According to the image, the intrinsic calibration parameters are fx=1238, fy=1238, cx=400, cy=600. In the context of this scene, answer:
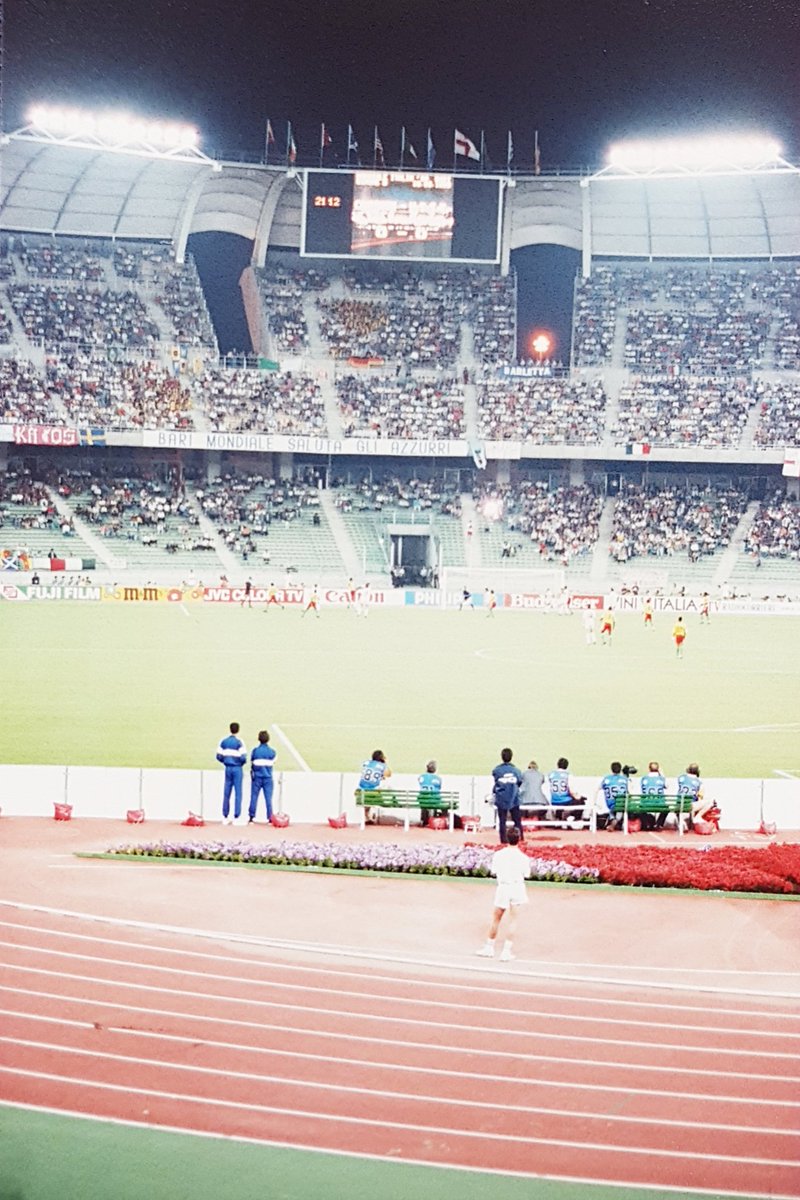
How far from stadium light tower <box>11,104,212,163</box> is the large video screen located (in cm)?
706

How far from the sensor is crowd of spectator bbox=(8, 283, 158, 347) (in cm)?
6938

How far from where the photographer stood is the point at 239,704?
91.5ft

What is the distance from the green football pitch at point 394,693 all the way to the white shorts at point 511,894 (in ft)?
32.3

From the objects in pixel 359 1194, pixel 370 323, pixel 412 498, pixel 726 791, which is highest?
pixel 370 323

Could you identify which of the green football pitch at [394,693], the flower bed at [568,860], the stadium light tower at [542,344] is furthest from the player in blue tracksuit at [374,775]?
the stadium light tower at [542,344]

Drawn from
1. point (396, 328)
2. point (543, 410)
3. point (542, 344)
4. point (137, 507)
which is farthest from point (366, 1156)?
point (542, 344)

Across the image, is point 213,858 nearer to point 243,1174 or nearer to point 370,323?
point 243,1174

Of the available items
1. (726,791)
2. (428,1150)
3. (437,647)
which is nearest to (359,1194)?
(428,1150)

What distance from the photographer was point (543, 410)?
229ft

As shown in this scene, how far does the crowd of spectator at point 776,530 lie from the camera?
64.4 m

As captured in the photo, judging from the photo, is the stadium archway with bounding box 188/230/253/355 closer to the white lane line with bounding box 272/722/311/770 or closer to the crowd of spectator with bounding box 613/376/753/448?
the crowd of spectator with bounding box 613/376/753/448

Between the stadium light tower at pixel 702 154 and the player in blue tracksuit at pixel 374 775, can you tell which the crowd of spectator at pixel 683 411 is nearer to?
the stadium light tower at pixel 702 154

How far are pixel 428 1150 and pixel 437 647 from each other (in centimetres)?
3256

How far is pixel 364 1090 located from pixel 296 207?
2771 inches
